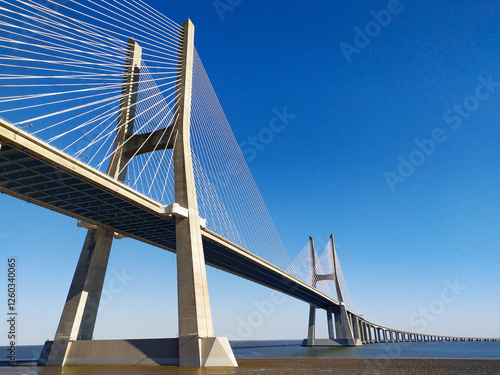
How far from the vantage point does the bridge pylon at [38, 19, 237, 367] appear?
973 inches

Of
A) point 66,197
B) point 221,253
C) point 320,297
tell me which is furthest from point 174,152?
point 320,297

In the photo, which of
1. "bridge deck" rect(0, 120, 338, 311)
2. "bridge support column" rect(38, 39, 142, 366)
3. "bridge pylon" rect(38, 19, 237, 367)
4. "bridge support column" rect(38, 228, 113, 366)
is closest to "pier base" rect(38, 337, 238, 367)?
"bridge pylon" rect(38, 19, 237, 367)

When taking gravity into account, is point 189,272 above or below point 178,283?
above

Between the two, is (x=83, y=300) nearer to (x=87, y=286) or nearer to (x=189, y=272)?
(x=87, y=286)

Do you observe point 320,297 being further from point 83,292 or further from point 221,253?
point 83,292

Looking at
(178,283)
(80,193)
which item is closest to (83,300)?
(178,283)

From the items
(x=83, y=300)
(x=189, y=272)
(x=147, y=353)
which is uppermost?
(x=189, y=272)

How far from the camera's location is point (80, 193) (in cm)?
2467

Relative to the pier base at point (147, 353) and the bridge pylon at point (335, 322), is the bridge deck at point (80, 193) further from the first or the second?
the bridge pylon at point (335, 322)

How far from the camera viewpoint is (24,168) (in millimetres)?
20625

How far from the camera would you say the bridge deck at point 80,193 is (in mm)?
19141

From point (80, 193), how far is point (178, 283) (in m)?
8.20

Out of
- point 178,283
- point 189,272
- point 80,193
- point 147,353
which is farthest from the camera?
point 178,283

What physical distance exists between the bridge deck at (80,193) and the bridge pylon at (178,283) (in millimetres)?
2045
